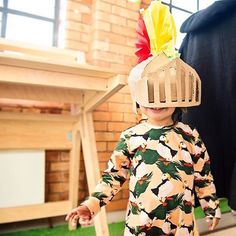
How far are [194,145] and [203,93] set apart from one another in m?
0.24

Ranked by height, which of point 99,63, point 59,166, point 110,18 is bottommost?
point 59,166

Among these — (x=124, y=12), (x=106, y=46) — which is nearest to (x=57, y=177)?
(x=106, y=46)

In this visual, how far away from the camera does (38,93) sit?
1115 mm

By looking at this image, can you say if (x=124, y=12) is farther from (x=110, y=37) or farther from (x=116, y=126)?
(x=116, y=126)

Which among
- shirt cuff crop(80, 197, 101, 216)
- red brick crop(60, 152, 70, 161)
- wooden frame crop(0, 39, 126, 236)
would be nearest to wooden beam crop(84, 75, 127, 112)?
wooden frame crop(0, 39, 126, 236)

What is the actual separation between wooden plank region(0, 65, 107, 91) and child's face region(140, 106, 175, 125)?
12.9 inches

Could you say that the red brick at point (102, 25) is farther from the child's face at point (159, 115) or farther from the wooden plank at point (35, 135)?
the child's face at point (159, 115)

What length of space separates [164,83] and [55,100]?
2.07 ft

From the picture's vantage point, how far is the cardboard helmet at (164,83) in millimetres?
634

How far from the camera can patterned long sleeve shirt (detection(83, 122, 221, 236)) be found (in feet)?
2.07

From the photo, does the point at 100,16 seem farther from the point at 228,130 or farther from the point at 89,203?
the point at 89,203

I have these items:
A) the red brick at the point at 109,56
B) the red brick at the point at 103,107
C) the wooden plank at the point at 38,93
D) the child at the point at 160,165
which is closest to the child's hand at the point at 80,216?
the child at the point at 160,165

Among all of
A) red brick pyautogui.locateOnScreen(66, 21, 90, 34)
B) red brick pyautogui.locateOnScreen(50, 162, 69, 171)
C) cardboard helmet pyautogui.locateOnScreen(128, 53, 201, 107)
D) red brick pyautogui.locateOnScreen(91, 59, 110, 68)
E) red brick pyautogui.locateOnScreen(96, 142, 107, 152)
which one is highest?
red brick pyautogui.locateOnScreen(66, 21, 90, 34)

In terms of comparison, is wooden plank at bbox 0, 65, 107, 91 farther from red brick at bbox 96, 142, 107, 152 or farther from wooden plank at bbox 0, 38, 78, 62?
red brick at bbox 96, 142, 107, 152
